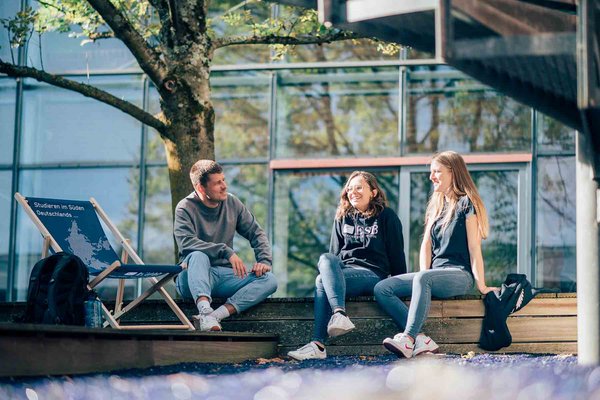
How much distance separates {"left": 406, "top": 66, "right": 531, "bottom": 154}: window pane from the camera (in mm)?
16422

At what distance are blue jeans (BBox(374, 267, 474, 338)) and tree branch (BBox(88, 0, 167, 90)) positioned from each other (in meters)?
3.47

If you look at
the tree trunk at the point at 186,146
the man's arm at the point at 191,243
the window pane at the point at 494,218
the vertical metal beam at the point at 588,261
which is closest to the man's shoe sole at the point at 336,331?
the man's arm at the point at 191,243

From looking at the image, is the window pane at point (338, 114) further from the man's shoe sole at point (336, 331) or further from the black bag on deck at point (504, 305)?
the man's shoe sole at point (336, 331)

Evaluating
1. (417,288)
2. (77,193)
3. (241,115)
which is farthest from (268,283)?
(77,193)

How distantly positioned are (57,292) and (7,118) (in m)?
10.3

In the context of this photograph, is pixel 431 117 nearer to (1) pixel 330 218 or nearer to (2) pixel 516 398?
(1) pixel 330 218

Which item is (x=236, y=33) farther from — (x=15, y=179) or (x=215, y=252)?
(x=215, y=252)

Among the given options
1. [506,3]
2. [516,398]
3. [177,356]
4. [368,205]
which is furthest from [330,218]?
[516,398]

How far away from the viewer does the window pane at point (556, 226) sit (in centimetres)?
1593

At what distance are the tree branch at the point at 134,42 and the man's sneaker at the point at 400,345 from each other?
3971mm

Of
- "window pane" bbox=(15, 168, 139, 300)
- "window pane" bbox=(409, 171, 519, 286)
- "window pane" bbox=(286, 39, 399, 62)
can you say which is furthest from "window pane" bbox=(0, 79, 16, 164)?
"window pane" bbox=(409, 171, 519, 286)

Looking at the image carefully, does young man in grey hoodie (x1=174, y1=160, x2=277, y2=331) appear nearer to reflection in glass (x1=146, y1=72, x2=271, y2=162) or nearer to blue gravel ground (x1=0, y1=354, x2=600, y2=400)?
blue gravel ground (x1=0, y1=354, x2=600, y2=400)

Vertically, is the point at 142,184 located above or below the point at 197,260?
above

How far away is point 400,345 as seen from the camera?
342 inches
